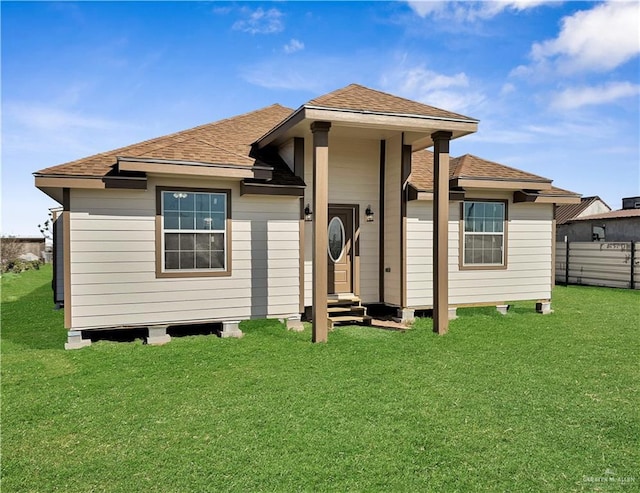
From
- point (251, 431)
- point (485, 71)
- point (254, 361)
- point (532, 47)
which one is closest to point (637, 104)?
point (532, 47)

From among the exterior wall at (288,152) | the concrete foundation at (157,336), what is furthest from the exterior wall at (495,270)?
the concrete foundation at (157,336)

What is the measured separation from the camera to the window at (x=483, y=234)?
882 centimetres

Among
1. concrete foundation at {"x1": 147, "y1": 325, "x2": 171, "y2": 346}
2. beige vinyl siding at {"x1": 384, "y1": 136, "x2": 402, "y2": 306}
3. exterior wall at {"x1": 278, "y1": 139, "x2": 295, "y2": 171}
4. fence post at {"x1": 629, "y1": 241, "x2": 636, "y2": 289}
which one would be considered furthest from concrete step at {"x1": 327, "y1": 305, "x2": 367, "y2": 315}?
fence post at {"x1": 629, "y1": 241, "x2": 636, "y2": 289}

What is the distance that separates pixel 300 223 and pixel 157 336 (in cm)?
314

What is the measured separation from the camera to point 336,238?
8438 mm

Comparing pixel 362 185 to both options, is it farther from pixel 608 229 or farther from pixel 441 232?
pixel 608 229

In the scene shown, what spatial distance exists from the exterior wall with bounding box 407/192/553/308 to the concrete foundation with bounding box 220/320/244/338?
341 cm

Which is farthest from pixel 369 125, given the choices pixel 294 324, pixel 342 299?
pixel 294 324

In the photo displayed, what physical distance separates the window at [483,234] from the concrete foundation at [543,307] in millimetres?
1408

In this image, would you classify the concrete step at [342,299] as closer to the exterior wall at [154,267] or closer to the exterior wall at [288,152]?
the exterior wall at [154,267]

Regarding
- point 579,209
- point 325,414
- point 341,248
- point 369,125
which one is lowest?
point 325,414

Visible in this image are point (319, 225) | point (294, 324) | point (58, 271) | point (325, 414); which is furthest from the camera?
point (58, 271)

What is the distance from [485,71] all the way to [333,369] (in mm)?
8294

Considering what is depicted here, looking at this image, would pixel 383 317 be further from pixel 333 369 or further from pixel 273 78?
pixel 273 78
